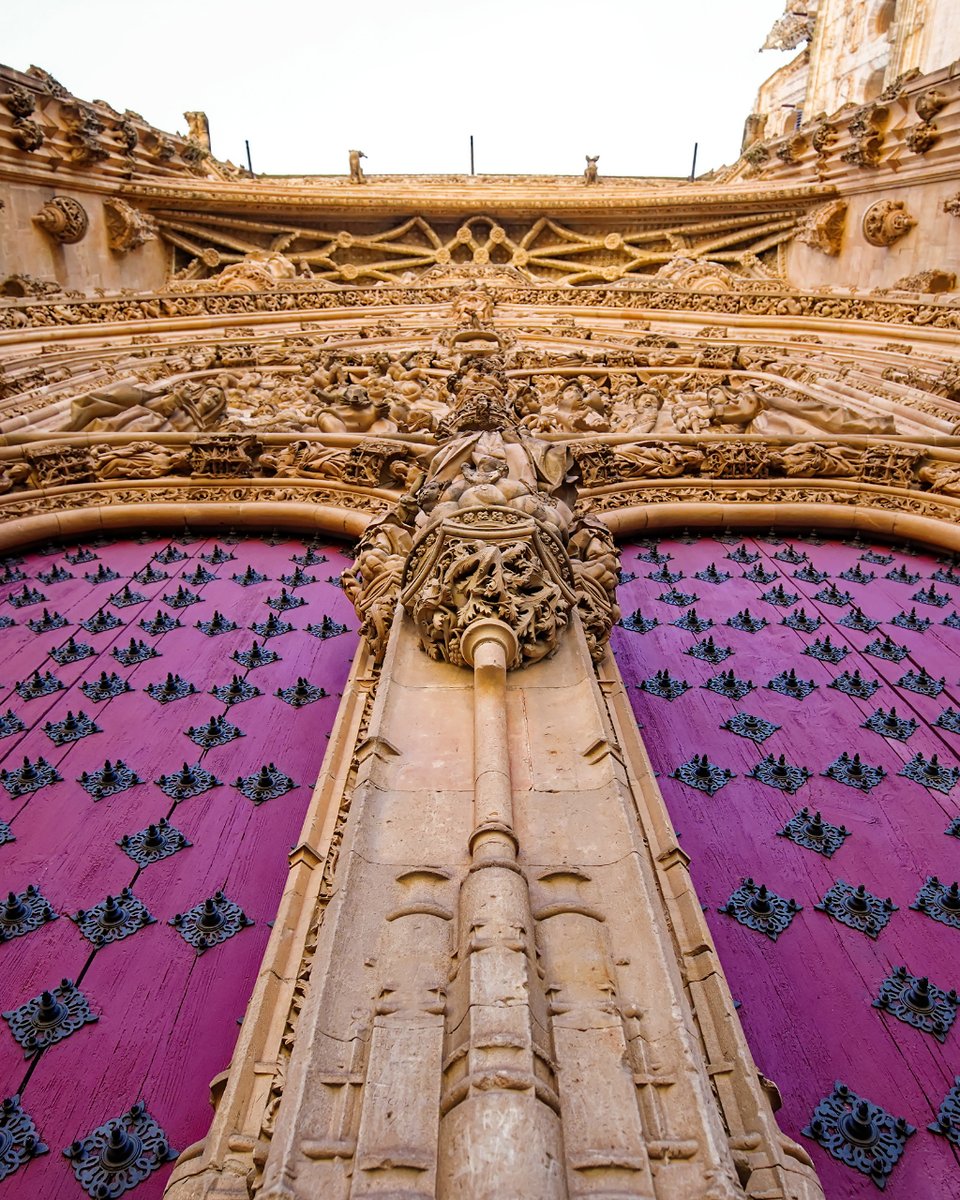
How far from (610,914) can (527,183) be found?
88.9 feet

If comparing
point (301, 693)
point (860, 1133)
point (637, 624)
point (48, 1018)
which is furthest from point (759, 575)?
point (48, 1018)

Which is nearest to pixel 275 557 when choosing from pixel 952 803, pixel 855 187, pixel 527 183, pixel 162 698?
pixel 162 698

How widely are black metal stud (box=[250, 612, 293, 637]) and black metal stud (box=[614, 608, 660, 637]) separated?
5.9 inches

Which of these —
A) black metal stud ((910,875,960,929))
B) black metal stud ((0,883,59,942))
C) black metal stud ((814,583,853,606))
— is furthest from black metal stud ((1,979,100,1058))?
black metal stud ((814,583,853,606))

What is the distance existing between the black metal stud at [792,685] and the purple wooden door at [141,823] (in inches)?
97.5

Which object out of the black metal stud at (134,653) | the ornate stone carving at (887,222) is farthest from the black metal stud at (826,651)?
the ornate stone carving at (887,222)

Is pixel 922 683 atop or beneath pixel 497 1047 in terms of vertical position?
beneath

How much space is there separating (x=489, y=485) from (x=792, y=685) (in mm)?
2045

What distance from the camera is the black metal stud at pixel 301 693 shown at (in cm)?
494

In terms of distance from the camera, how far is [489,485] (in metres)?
4.62

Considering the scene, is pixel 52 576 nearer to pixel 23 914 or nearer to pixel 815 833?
pixel 23 914

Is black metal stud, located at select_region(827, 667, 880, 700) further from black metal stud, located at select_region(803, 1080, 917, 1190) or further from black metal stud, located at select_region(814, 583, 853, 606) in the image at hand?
black metal stud, located at select_region(803, 1080, 917, 1190)

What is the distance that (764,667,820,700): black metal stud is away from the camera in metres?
4.99

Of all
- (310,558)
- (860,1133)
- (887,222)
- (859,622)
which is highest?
(887,222)
